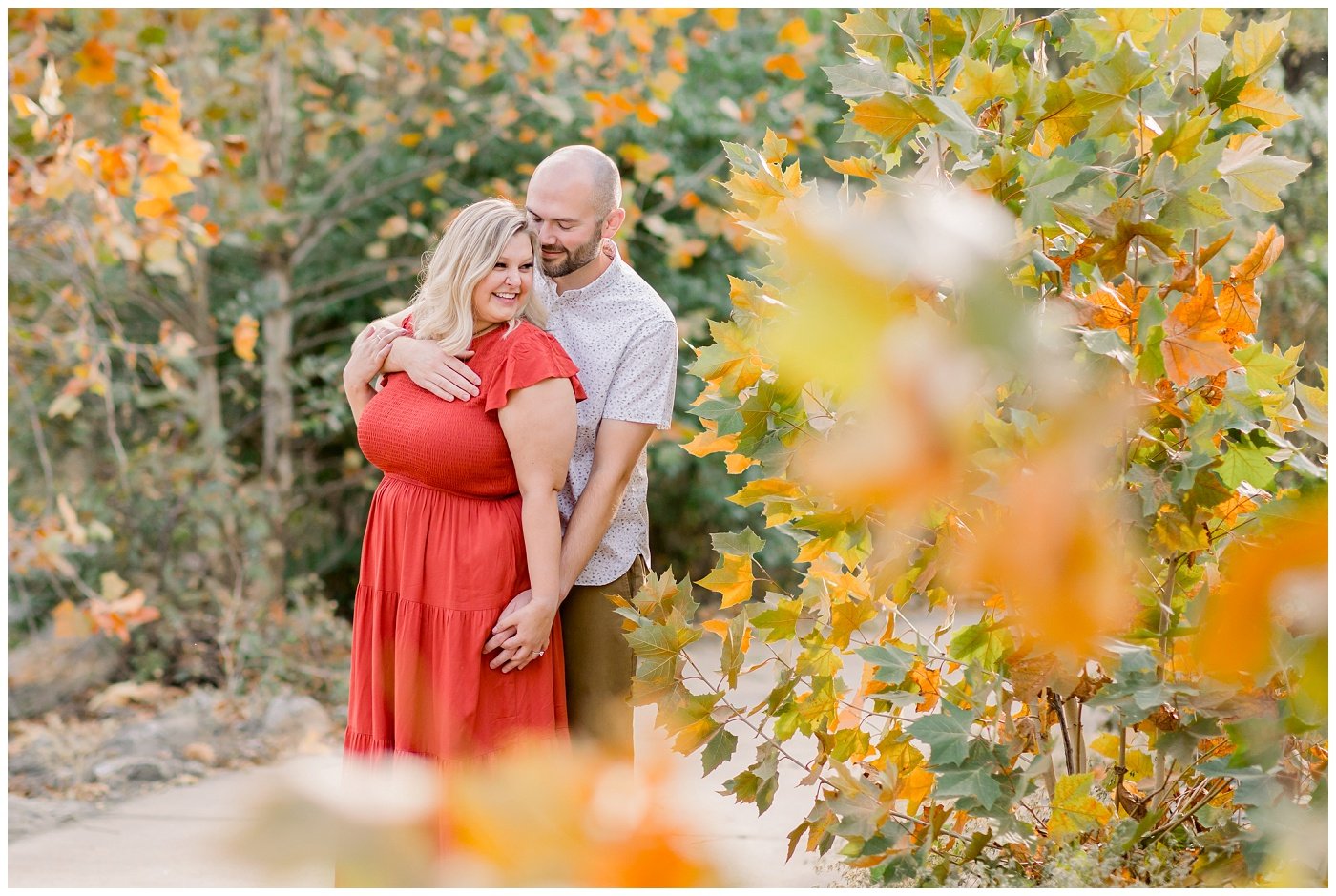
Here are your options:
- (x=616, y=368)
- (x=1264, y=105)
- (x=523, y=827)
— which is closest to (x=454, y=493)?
(x=616, y=368)

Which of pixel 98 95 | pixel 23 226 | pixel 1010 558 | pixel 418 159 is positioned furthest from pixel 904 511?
pixel 98 95

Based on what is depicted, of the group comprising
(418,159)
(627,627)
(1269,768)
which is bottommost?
(627,627)

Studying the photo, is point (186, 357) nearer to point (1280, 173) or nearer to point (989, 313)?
point (1280, 173)

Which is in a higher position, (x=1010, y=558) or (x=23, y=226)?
(x=1010, y=558)

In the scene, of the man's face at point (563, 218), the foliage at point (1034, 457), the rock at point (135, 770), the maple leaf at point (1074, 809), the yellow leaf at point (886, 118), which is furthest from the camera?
the rock at point (135, 770)

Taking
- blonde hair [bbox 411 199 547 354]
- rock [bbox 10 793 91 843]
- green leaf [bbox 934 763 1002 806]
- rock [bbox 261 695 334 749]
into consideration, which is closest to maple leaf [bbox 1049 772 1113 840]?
green leaf [bbox 934 763 1002 806]

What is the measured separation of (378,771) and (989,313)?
271 mm

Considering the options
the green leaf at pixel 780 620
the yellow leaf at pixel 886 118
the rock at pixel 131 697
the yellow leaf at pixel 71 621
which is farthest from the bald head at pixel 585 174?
the rock at pixel 131 697

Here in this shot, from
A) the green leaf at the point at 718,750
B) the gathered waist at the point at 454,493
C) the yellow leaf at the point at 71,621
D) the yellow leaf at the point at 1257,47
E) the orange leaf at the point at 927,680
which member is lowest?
the yellow leaf at the point at 71,621

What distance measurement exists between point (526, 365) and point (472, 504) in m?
0.31

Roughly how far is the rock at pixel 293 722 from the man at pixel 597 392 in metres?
2.37

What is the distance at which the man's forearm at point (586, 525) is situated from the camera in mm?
2410

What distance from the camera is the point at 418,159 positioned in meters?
5.72

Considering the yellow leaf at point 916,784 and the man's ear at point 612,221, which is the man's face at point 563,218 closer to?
the man's ear at point 612,221
